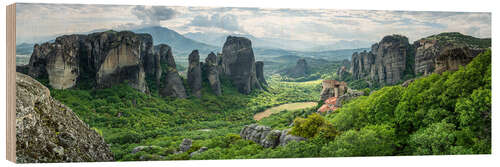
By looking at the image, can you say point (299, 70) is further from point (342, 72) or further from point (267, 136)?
point (267, 136)

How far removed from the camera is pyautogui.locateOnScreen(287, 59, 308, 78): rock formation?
14.6 metres

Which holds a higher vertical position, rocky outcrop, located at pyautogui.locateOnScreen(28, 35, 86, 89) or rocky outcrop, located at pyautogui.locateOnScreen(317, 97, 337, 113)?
rocky outcrop, located at pyautogui.locateOnScreen(28, 35, 86, 89)

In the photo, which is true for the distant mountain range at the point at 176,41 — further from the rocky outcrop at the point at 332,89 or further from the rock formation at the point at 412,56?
the rock formation at the point at 412,56

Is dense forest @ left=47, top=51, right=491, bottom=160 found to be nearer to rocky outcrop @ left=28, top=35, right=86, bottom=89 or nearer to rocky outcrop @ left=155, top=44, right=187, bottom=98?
rocky outcrop @ left=28, top=35, right=86, bottom=89

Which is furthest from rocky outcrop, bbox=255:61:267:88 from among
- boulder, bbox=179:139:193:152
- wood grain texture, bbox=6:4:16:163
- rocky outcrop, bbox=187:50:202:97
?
wood grain texture, bbox=6:4:16:163

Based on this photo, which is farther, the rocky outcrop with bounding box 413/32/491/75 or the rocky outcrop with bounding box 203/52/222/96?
the rocky outcrop with bounding box 203/52/222/96

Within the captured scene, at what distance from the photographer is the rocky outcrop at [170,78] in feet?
58.1

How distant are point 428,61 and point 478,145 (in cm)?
367

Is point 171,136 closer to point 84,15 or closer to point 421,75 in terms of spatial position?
point 84,15

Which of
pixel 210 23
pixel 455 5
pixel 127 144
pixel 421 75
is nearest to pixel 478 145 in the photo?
pixel 421 75

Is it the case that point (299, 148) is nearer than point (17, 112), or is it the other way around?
point (17, 112)

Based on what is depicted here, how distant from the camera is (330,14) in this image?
11797 millimetres

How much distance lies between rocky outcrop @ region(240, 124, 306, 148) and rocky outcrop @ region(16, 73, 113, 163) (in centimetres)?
441

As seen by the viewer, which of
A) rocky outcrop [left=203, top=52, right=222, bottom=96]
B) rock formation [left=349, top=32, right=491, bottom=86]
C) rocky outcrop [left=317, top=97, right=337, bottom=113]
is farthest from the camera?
rocky outcrop [left=203, top=52, right=222, bottom=96]
